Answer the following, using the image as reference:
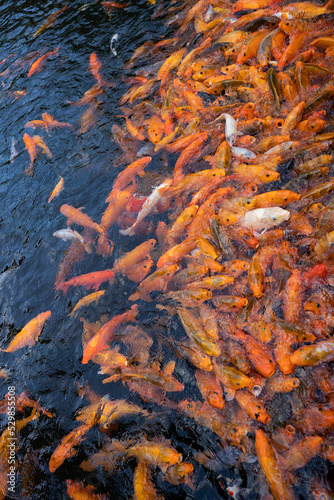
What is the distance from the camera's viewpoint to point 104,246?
4.96m

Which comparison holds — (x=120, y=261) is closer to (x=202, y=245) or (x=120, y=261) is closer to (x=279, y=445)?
(x=202, y=245)

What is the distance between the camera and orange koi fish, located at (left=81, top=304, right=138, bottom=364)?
4012mm

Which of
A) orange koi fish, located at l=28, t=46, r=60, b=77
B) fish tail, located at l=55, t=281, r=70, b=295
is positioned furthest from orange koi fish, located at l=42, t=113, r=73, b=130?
fish tail, located at l=55, t=281, r=70, b=295

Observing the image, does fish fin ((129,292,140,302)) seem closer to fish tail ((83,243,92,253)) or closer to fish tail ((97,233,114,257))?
fish tail ((97,233,114,257))

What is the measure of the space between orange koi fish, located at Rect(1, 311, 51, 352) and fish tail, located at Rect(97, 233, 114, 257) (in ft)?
4.03

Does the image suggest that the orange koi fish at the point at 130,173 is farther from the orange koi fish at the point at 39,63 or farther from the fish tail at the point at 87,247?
the orange koi fish at the point at 39,63

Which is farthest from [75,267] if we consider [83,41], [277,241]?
[83,41]

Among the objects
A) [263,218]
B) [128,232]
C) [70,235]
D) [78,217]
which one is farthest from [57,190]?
[263,218]

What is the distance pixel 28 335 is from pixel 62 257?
130 cm

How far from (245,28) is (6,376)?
730cm

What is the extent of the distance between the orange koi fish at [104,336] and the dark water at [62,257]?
14 centimetres

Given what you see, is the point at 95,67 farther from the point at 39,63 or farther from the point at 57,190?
the point at 57,190

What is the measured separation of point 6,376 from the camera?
14.1 feet

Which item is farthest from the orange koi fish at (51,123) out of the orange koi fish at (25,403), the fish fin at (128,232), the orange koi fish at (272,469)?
the orange koi fish at (272,469)
